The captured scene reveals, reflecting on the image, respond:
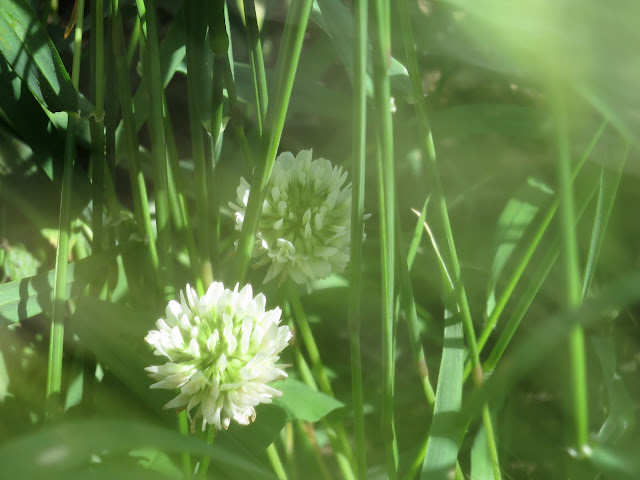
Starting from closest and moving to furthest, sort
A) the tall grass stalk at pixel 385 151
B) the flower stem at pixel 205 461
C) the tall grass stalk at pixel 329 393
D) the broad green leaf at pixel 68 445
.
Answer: the broad green leaf at pixel 68 445 < the tall grass stalk at pixel 385 151 < the flower stem at pixel 205 461 < the tall grass stalk at pixel 329 393

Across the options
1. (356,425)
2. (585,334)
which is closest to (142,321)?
(356,425)

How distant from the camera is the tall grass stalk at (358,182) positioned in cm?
23

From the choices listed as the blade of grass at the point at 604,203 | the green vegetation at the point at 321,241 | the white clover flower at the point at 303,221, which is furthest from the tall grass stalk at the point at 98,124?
the blade of grass at the point at 604,203

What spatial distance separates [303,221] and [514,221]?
9.8 inches

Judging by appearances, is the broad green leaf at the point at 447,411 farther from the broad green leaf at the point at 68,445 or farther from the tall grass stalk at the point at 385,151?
the broad green leaf at the point at 68,445

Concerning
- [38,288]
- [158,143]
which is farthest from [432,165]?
[38,288]

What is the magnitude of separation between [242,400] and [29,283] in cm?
20

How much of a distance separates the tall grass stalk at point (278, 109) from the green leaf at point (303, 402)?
0.39 ft

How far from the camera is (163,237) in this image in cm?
42

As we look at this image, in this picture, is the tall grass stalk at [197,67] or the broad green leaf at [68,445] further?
the tall grass stalk at [197,67]

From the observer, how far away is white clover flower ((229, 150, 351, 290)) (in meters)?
0.40

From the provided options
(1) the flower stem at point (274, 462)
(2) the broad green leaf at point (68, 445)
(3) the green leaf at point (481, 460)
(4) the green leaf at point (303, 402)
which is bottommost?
(1) the flower stem at point (274, 462)

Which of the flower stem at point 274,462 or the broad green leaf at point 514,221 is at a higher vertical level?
the broad green leaf at point 514,221

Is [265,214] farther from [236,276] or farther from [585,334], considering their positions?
[585,334]
